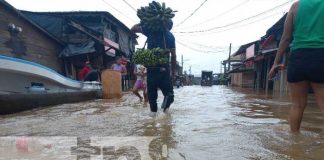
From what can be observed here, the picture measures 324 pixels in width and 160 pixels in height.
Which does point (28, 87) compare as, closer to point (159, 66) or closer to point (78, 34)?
point (159, 66)

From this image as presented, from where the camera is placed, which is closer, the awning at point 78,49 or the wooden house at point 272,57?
the awning at point 78,49

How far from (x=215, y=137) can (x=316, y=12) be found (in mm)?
1521

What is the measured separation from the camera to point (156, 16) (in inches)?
194

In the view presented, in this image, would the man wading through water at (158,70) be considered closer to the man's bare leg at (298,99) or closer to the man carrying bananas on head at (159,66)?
the man carrying bananas on head at (159,66)

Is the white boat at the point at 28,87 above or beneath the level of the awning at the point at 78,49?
beneath

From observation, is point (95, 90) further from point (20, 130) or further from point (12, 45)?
point (20, 130)

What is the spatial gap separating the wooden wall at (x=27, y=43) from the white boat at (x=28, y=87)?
387 centimetres

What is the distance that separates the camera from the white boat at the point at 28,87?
5659 mm

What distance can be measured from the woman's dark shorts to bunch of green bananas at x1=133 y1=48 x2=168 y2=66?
225 cm

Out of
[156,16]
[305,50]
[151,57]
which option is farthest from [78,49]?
[305,50]

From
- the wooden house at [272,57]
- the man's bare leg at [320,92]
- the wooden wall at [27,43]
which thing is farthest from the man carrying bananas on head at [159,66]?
the wooden house at [272,57]

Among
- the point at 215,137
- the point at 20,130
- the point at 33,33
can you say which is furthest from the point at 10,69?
the point at 33,33

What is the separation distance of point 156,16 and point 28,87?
4.07 m

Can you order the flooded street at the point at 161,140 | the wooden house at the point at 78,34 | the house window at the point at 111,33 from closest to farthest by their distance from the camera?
the flooded street at the point at 161,140
the wooden house at the point at 78,34
the house window at the point at 111,33
